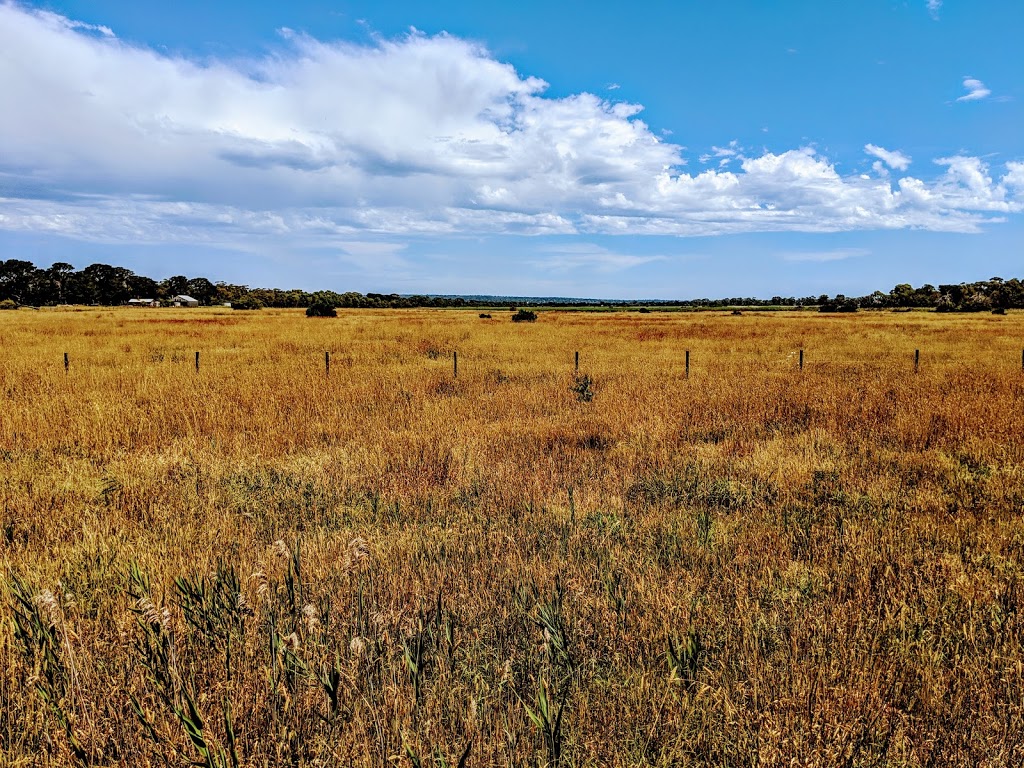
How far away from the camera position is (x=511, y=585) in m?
4.50

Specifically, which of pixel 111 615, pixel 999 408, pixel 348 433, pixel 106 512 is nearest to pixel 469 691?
pixel 111 615

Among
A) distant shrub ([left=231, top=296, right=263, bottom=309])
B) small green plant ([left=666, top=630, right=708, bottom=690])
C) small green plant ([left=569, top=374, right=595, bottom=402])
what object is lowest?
small green plant ([left=666, top=630, right=708, bottom=690])

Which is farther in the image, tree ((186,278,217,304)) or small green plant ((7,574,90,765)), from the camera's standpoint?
tree ((186,278,217,304))

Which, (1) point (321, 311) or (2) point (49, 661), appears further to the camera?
(1) point (321, 311)

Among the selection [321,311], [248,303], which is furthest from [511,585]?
[248,303]

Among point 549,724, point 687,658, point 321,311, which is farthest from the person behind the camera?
point 321,311

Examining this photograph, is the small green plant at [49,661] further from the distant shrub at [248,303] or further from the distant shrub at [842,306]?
the distant shrub at [842,306]

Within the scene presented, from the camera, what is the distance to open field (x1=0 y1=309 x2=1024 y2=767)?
291 centimetres

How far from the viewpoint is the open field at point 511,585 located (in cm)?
291

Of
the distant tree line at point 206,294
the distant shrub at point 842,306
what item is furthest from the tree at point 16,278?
the distant shrub at point 842,306

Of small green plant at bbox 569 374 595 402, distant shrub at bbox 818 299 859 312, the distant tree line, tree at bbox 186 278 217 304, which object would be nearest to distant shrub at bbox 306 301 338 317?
the distant tree line

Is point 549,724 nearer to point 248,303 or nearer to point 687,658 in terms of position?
point 687,658

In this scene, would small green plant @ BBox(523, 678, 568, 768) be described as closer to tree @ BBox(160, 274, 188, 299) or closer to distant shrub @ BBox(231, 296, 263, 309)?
distant shrub @ BBox(231, 296, 263, 309)

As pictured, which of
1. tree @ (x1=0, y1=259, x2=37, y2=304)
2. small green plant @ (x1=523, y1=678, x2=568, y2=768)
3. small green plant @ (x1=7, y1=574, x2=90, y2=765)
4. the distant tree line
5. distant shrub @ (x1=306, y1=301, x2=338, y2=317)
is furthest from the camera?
tree @ (x1=0, y1=259, x2=37, y2=304)
